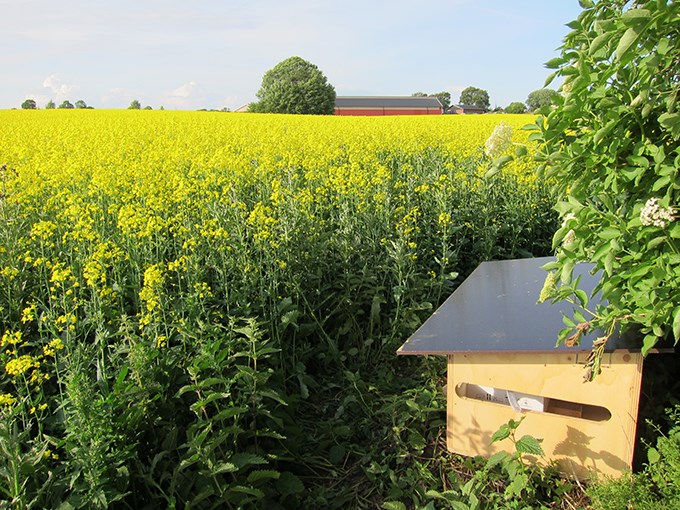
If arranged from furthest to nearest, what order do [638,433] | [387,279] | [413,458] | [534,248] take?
[534,248] → [387,279] → [413,458] → [638,433]

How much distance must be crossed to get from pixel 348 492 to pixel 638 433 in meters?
1.26

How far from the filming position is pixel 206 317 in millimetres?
2645

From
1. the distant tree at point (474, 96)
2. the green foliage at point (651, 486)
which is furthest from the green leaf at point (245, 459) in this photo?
the distant tree at point (474, 96)

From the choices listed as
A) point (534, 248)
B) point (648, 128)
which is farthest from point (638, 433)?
point (534, 248)

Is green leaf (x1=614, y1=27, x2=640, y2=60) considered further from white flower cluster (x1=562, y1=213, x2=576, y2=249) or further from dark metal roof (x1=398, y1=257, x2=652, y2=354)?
dark metal roof (x1=398, y1=257, x2=652, y2=354)

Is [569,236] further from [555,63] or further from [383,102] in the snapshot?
[383,102]

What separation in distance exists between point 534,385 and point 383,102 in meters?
60.3

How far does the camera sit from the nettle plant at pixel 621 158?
1.56m

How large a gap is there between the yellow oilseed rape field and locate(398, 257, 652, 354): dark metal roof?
1.99ft

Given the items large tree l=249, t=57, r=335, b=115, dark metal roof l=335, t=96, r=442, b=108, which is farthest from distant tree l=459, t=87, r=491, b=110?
large tree l=249, t=57, r=335, b=115

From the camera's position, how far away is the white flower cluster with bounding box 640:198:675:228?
1560mm

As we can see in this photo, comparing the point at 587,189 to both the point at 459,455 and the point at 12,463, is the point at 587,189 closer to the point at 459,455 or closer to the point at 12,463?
the point at 459,455

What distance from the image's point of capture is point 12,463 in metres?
A: 1.68

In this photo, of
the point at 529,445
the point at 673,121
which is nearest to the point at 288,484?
the point at 529,445
